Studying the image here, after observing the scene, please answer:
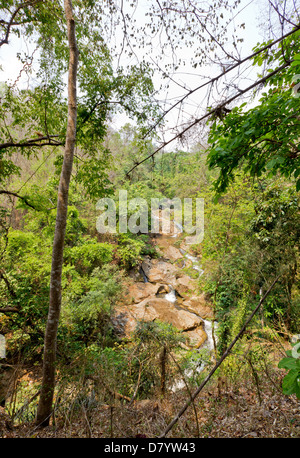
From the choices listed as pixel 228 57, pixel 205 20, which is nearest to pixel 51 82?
pixel 205 20

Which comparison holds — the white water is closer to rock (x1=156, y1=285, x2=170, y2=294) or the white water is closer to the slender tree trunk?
rock (x1=156, y1=285, x2=170, y2=294)

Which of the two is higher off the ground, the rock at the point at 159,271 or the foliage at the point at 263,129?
the foliage at the point at 263,129

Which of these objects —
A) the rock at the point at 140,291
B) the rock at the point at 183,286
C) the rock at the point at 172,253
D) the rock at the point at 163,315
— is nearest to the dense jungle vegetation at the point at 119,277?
the rock at the point at 163,315

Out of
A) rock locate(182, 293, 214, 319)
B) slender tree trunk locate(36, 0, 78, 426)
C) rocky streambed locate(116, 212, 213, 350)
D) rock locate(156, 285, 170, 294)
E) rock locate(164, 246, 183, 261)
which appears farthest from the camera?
rock locate(164, 246, 183, 261)

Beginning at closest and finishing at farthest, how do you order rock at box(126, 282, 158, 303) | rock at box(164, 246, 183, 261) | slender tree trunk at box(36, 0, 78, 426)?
1. slender tree trunk at box(36, 0, 78, 426)
2. rock at box(126, 282, 158, 303)
3. rock at box(164, 246, 183, 261)

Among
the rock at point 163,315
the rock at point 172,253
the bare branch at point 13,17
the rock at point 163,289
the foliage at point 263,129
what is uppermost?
the bare branch at point 13,17

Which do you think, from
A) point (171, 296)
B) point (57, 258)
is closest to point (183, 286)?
point (171, 296)

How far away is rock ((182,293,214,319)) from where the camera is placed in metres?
8.62

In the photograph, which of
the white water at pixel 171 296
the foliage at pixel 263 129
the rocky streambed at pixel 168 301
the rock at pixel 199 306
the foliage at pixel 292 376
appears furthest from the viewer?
the white water at pixel 171 296

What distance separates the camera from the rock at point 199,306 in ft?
28.3

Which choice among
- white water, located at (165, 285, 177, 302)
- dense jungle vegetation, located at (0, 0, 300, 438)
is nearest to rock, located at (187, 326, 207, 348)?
dense jungle vegetation, located at (0, 0, 300, 438)

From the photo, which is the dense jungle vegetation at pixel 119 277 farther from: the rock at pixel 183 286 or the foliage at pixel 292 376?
the rock at pixel 183 286

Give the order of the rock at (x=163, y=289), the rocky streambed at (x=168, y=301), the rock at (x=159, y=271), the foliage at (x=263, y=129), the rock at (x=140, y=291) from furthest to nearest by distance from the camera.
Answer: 1. the rock at (x=159, y=271)
2. the rock at (x=163, y=289)
3. the rock at (x=140, y=291)
4. the rocky streambed at (x=168, y=301)
5. the foliage at (x=263, y=129)
